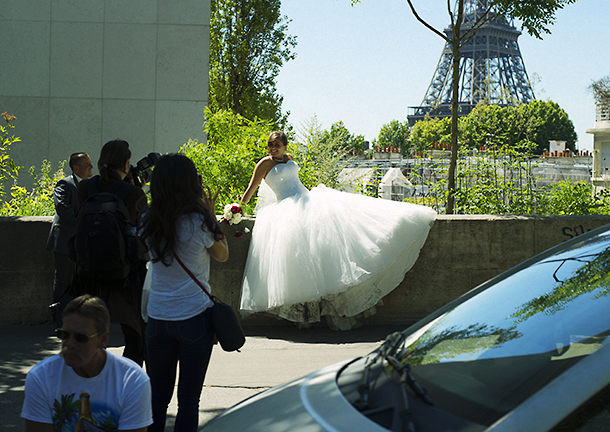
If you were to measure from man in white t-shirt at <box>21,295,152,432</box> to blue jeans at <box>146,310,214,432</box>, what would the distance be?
700mm

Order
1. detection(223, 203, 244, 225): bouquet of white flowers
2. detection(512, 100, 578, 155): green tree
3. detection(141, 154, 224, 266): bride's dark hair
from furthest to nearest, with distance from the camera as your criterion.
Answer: detection(512, 100, 578, 155): green tree
detection(223, 203, 244, 225): bouquet of white flowers
detection(141, 154, 224, 266): bride's dark hair

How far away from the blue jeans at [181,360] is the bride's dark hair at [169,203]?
370 mm

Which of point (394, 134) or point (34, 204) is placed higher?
point (394, 134)

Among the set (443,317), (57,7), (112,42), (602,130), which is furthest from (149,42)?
(602,130)

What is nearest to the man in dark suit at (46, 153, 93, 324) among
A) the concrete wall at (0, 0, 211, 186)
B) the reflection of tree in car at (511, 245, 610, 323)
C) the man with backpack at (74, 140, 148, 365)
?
the man with backpack at (74, 140, 148, 365)

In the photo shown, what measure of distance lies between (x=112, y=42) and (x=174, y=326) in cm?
1121

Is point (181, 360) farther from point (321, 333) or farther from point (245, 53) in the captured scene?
point (245, 53)

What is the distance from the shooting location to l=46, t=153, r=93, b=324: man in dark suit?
5.88m

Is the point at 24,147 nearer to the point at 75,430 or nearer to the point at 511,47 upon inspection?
the point at 75,430

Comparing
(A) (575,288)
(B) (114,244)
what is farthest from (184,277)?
(A) (575,288)

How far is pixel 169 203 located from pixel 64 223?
10.6ft

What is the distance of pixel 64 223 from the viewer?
19.5 feet

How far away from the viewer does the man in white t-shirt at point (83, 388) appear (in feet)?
7.86

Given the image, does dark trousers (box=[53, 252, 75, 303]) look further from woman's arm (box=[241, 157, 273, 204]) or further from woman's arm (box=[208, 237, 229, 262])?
woman's arm (box=[208, 237, 229, 262])
